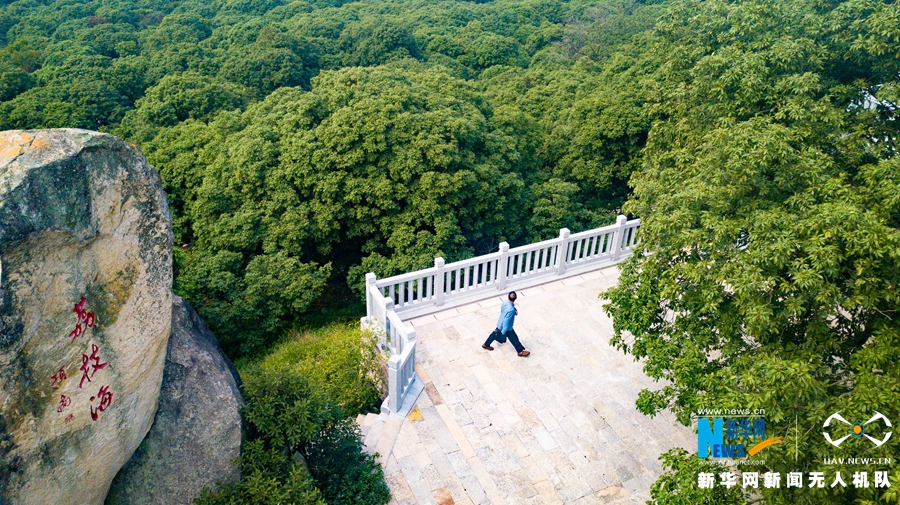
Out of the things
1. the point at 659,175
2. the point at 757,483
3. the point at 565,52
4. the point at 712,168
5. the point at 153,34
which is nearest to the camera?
the point at 757,483

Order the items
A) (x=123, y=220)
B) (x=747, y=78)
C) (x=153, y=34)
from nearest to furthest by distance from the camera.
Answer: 1. (x=123, y=220)
2. (x=747, y=78)
3. (x=153, y=34)

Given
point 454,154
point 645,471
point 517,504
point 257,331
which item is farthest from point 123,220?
point 454,154

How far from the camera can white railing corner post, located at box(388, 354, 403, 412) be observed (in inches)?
325

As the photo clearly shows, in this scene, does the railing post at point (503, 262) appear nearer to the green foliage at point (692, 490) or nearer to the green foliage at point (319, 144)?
the green foliage at point (319, 144)

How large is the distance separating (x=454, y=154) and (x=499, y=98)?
8.89 m

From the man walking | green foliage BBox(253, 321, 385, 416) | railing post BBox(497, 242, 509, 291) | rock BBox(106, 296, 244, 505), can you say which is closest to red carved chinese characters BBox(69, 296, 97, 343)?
rock BBox(106, 296, 244, 505)

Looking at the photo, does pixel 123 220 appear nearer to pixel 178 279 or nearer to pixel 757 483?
pixel 757 483

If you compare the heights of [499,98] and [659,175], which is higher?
[659,175]

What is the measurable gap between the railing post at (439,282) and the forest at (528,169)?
1527 mm

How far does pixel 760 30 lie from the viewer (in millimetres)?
9445

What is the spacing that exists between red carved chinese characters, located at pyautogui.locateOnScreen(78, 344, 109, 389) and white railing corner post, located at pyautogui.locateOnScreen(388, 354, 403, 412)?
3650 millimetres

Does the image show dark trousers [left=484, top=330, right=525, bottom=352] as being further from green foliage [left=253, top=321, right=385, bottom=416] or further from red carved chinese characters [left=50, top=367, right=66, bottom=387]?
red carved chinese characters [left=50, top=367, right=66, bottom=387]

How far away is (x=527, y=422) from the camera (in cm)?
867

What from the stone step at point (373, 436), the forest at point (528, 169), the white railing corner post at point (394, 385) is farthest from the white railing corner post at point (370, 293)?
the stone step at point (373, 436)
